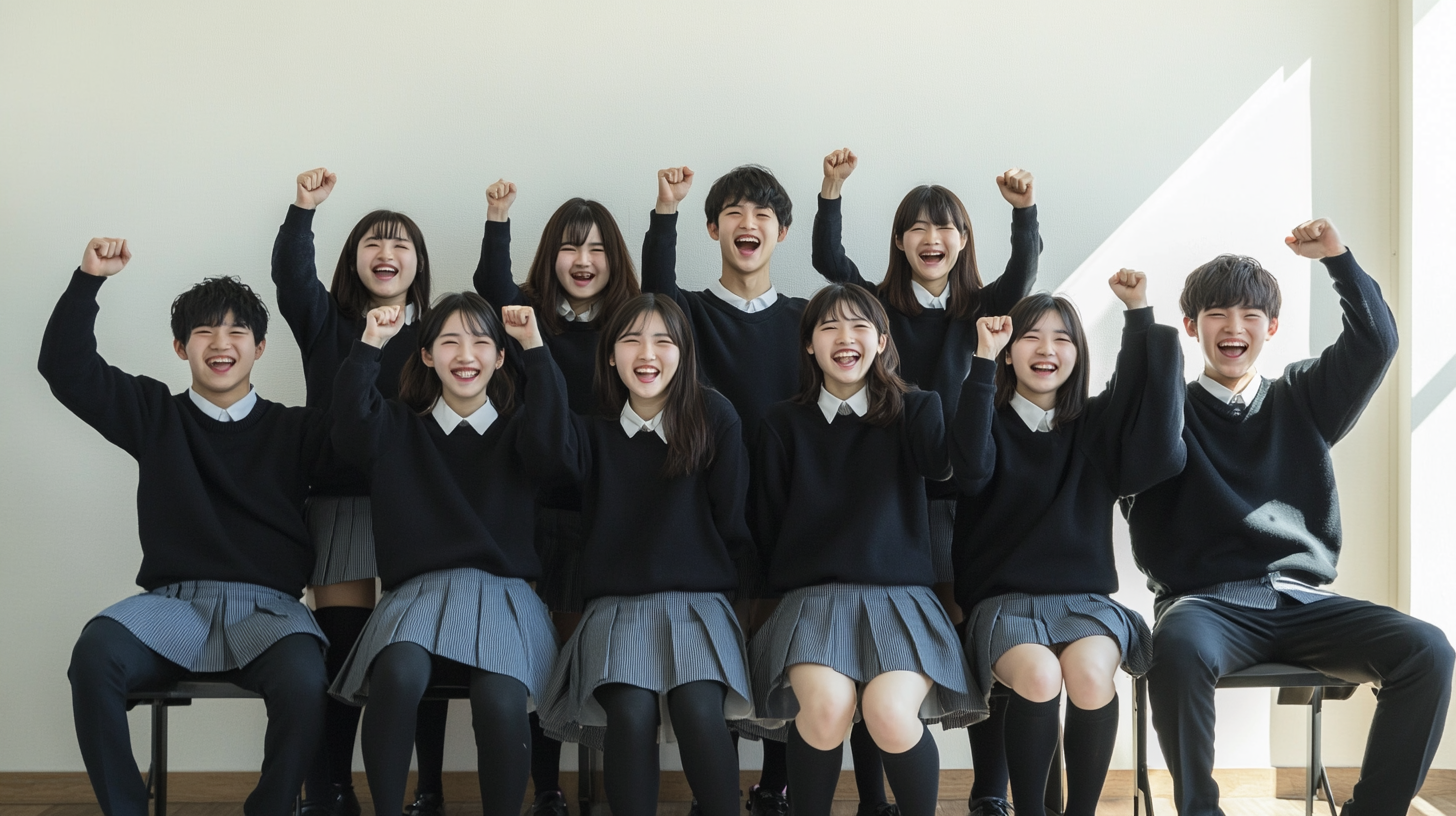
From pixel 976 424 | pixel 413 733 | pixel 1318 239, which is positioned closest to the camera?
pixel 413 733

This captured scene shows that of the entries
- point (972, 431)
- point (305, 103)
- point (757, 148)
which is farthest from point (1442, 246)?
point (305, 103)

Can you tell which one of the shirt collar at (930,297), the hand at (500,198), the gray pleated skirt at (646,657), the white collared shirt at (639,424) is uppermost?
the hand at (500,198)

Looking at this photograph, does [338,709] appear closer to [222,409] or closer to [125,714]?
[125,714]

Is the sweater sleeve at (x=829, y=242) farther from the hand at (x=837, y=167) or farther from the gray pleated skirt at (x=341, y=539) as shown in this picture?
the gray pleated skirt at (x=341, y=539)

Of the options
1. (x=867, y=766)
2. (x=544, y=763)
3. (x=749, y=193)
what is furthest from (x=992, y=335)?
(x=544, y=763)

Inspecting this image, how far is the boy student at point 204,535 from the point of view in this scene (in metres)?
1.81

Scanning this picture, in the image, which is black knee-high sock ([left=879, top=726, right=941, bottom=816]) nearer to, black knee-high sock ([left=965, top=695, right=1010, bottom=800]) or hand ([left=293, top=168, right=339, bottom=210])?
black knee-high sock ([left=965, top=695, right=1010, bottom=800])

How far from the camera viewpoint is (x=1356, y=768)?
2611mm

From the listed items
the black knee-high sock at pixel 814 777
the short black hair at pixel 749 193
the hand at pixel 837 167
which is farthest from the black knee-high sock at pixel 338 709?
the hand at pixel 837 167

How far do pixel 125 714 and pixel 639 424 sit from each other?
3.34 feet

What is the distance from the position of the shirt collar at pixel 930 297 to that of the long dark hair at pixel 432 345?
2.96ft

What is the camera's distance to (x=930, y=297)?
2.32m

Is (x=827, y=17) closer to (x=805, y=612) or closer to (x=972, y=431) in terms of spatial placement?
(x=972, y=431)

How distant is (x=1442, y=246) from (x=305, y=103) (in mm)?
2766
